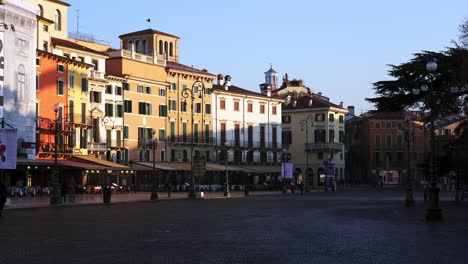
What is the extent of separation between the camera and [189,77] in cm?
9144

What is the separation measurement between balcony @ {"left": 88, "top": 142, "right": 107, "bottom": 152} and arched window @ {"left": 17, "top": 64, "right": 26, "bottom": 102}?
14692 millimetres

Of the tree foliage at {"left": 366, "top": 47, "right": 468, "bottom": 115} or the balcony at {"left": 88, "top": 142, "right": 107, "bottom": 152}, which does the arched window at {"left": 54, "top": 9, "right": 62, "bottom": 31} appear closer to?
the balcony at {"left": 88, "top": 142, "right": 107, "bottom": 152}

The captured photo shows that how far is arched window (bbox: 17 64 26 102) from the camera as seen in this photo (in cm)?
5903

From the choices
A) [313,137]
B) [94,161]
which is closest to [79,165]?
[94,161]

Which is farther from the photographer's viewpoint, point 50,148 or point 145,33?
point 145,33

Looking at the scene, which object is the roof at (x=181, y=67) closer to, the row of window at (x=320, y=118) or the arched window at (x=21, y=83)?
the row of window at (x=320, y=118)

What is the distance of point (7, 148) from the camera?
3984 cm

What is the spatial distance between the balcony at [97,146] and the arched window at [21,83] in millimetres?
14692

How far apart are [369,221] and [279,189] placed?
68.8 meters

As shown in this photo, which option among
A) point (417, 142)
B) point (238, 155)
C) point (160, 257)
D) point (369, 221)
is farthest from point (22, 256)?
point (417, 142)

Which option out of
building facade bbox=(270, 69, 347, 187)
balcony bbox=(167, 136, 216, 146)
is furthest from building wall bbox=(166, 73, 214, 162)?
building facade bbox=(270, 69, 347, 187)

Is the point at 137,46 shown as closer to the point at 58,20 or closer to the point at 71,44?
the point at 58,20

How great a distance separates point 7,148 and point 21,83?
819 inches

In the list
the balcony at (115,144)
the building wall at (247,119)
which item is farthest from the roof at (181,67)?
the balcony at (115,144)
